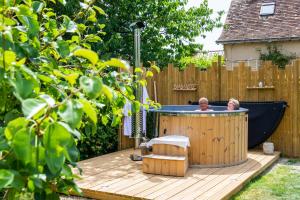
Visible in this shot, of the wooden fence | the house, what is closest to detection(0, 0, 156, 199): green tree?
the wooden fence

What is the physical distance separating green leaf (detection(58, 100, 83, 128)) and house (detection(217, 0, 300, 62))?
15719 millimetres

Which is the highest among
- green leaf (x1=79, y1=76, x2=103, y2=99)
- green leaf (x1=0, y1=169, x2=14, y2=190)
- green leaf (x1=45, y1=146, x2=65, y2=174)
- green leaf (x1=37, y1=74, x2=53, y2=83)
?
green leaf (x1=37, y1=74, x2=53, y2=83)

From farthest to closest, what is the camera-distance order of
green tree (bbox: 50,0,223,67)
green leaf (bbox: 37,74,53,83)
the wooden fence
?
green tree (bbox: 50,0,223,67) → the wooden fence → green leaf (bbox: 37,74,53,83)

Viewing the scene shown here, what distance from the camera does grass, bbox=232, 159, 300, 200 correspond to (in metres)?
4.50

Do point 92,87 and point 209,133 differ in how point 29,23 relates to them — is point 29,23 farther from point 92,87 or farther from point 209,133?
point 209,133

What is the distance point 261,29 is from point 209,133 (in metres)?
12.5

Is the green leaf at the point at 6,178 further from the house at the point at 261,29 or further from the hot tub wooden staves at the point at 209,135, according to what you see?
the house at the point at 261,29

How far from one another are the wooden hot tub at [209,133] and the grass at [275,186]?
622 mm

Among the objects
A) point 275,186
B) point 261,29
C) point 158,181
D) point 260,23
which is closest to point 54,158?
point 158,181

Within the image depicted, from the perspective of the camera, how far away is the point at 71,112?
0.73 m

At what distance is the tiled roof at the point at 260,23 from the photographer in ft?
53.0

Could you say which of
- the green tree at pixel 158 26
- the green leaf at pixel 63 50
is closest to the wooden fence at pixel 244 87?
the green tree at pixel 158 26

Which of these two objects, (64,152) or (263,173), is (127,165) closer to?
(263,173)

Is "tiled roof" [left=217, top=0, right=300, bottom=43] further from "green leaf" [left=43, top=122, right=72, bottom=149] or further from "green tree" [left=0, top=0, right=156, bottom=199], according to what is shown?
"green leaf" [left=43, top=122, right=72, bottom=149]
